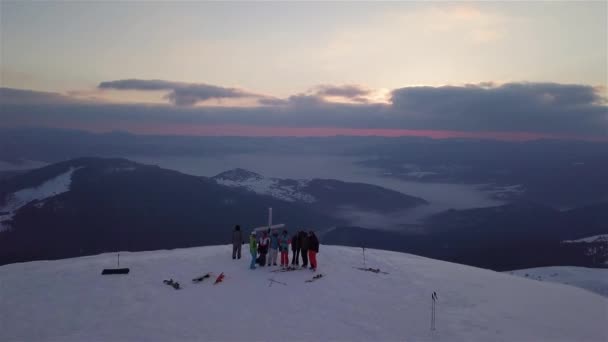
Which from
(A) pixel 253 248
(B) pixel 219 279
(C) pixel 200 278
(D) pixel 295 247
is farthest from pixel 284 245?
(C) pixel 200 278

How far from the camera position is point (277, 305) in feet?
58.9

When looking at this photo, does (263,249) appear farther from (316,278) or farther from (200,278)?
(200,278)

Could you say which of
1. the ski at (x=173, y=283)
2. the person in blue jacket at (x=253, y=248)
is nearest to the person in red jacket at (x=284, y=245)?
the person in blue jacket at (x=253, y=248)

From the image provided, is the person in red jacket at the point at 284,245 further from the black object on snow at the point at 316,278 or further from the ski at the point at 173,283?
the ski at the point at 173,283

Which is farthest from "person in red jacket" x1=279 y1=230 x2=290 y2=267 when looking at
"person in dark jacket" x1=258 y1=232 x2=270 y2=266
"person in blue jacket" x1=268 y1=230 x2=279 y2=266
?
"person in dark jacket" x1=258 y1=232 x2=270 y2=266

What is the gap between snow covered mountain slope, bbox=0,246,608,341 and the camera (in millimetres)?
15609

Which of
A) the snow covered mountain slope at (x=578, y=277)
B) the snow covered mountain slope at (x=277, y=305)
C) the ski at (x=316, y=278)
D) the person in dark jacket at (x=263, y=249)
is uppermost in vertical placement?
the person in dark jacket at (x=263, y=249)

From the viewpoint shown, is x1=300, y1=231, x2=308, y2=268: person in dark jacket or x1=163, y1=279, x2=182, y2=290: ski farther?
x1=300, y1=231, x2=308, y2=268: person in dark jacket

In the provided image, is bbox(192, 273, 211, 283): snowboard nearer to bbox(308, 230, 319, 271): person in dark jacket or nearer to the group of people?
the group of people

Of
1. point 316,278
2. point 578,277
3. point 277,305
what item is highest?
point 316,278

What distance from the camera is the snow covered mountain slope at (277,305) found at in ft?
51.2

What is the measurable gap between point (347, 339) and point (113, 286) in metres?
10.3

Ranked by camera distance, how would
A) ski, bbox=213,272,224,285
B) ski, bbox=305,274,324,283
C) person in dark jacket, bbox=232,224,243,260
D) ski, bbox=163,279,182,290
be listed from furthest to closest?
person in dark jacket, bbox=232,224,243,260 → ski, bbox=305,274,324,283 → ski, bbox=213,272,224,285 → ski, bbox=163,279,182,290

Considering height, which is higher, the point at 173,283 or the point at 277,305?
the point at 173,283
